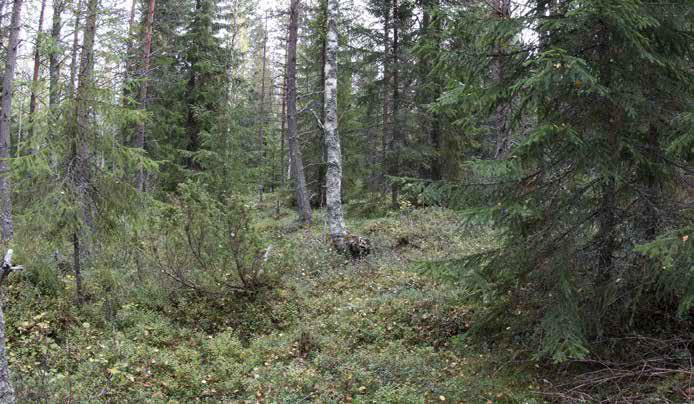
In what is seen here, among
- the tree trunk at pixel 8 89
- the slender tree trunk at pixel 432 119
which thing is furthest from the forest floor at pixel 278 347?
the slender tree trunk at pixel 432 119

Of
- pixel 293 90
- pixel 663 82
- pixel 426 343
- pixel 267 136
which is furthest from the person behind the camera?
pixel 267 136

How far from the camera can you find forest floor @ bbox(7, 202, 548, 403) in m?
5.07

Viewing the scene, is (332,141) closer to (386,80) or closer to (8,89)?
(386,80)

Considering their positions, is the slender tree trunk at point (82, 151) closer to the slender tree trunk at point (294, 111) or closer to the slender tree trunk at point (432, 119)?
the slender tree trunk at point (294, 111)

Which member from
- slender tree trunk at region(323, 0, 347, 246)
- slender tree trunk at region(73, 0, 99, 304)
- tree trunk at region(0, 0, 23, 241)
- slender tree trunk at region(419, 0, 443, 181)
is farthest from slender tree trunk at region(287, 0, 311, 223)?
slender tree trunk at region(73, 0, 99, 304)

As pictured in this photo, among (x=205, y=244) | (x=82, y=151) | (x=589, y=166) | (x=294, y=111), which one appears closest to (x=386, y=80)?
(x=294, y=111)

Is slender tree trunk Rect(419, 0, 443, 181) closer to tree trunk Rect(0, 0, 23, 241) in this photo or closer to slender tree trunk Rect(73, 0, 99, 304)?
slender tree trunk Rect(73, 0, 99, 304)

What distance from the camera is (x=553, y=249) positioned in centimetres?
519

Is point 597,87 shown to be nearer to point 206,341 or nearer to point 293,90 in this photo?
point 206,341

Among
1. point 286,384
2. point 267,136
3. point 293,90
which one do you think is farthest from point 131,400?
point 267,136

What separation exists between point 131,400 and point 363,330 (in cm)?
330

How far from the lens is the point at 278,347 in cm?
670

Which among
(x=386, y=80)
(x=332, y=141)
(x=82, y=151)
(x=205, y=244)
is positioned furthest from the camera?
(x=386, y=80)

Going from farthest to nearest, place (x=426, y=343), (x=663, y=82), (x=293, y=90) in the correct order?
1. (x=293, y=90)
2. (x=426, y=343)
3. (x=663, y=82)
